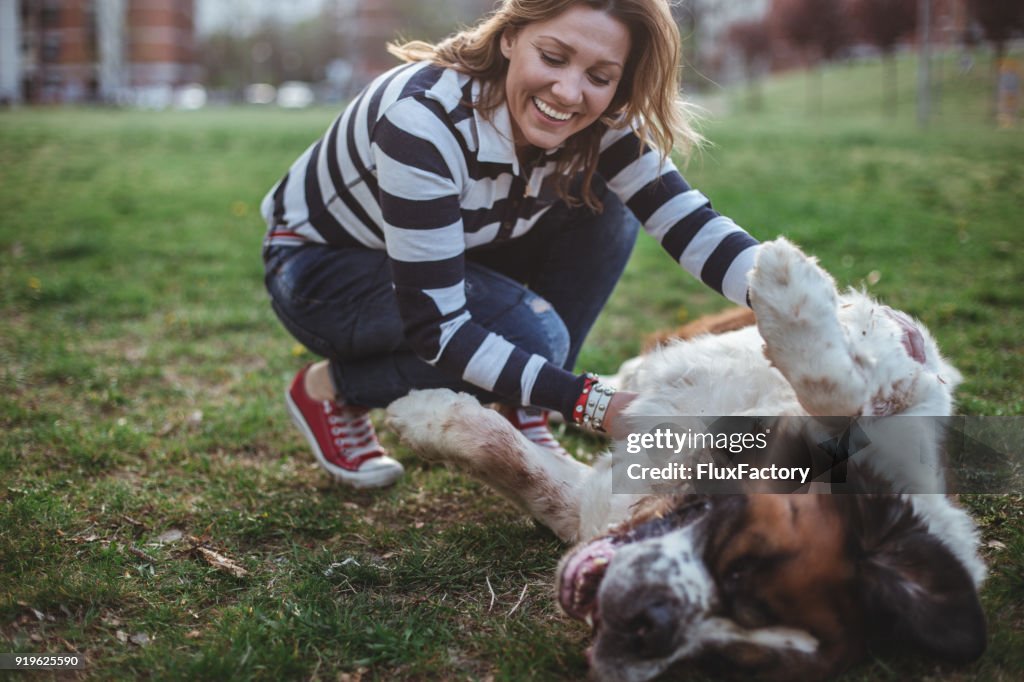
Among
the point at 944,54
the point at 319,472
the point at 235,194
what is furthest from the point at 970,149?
the point at 944,54

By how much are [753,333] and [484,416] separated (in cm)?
82

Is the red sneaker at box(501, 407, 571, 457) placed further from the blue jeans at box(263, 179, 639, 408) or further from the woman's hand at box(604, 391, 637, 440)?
the woman's hand at box(604, 391, 637, 440)

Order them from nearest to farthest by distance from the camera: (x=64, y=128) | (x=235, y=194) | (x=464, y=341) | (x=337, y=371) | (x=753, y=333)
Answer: (x=464, y=341) → (x=753, y=333) → (x=337, y=371) → (x=235, y=194) → (x=64, y=128)

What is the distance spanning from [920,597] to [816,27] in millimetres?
29077

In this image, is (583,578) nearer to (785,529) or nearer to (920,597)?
(785,529)

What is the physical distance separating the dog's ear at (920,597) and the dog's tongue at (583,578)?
0.51 m

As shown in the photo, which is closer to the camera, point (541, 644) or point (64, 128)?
point (541, 644)

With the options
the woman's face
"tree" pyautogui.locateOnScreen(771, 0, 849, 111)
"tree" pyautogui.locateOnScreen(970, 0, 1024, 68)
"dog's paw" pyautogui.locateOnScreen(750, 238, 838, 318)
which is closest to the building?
the woman's face

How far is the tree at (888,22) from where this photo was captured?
76.8 ft

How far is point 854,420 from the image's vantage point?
6.32 ft

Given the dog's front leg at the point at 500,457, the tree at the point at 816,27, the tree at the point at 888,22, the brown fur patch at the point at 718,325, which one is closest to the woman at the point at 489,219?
the dog's front leg at the point at 500,457

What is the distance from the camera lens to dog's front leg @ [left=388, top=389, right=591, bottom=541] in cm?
231

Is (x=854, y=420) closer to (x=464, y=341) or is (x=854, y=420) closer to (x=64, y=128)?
(x=464, y=341)

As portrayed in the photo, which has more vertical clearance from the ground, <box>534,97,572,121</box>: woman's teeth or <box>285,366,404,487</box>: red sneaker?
<box>534,97,572,121</box>: woman's teeth
